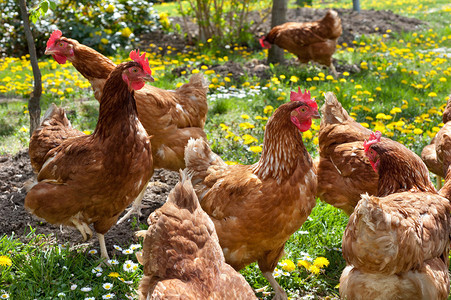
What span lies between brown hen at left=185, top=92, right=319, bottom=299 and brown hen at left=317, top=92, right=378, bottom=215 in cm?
95

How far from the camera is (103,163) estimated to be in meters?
3.56

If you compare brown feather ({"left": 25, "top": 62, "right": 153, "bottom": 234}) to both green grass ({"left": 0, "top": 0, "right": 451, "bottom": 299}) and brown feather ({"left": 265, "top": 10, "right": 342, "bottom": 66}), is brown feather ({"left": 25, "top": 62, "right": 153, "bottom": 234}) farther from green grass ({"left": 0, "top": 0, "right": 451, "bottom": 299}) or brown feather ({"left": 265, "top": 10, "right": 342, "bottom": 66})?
brown feather ({"left": 265, "top": 10, "right": 342, "bottom": 66})

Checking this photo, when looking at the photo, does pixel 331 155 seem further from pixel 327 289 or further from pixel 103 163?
pixel 103 163

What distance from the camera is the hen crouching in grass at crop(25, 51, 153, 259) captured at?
3.59 m

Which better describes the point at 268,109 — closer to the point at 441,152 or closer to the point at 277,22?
the point at 441,152

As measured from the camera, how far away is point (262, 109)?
668cm

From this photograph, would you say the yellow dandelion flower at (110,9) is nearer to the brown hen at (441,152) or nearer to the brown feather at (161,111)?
the brown feather at (161,111)

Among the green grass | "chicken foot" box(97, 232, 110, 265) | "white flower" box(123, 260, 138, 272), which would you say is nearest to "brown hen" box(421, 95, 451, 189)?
the green grass

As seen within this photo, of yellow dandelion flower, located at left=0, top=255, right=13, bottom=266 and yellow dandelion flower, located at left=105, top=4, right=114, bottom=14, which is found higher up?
yellow dandelion flower, located at left=105, top=4, right=114, bottom=14

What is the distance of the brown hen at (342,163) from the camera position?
4230 mm

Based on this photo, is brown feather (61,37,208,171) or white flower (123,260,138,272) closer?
white flower (123,260,138,272)

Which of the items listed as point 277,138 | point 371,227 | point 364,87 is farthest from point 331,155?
point 364,87

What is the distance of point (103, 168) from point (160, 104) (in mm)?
1306

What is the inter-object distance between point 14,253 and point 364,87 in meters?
5.93
